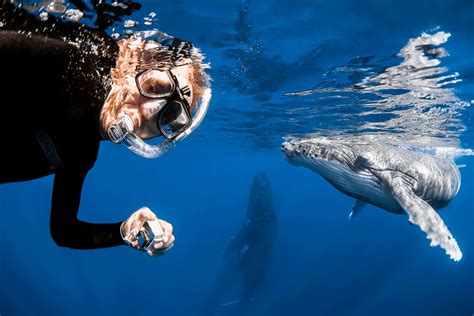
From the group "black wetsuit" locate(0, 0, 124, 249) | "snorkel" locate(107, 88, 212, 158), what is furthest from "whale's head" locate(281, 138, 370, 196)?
"black wetsuit" locate(0, 0, 124, 249)

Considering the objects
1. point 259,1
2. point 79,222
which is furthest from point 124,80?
point 259,1

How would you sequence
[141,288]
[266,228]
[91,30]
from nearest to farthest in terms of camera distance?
[91,30], [266,228], [141,288]

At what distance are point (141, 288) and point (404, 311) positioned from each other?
1050 inches

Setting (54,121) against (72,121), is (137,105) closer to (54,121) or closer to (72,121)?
(72,121)

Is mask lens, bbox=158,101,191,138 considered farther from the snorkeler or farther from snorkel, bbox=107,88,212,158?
snorkel, bbox=107,88,212,158

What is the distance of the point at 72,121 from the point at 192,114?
66.2 inches

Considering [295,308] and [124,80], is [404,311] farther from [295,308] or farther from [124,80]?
[124,80]

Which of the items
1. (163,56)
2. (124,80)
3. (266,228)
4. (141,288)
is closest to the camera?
(124,80)

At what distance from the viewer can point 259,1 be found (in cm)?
663

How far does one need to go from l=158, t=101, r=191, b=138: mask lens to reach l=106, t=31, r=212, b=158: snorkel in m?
0.06

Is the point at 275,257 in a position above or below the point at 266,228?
below

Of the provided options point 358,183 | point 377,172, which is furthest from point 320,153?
point 377,172

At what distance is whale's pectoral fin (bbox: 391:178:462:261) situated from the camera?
5.84 meters

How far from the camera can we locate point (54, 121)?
2.91 m
